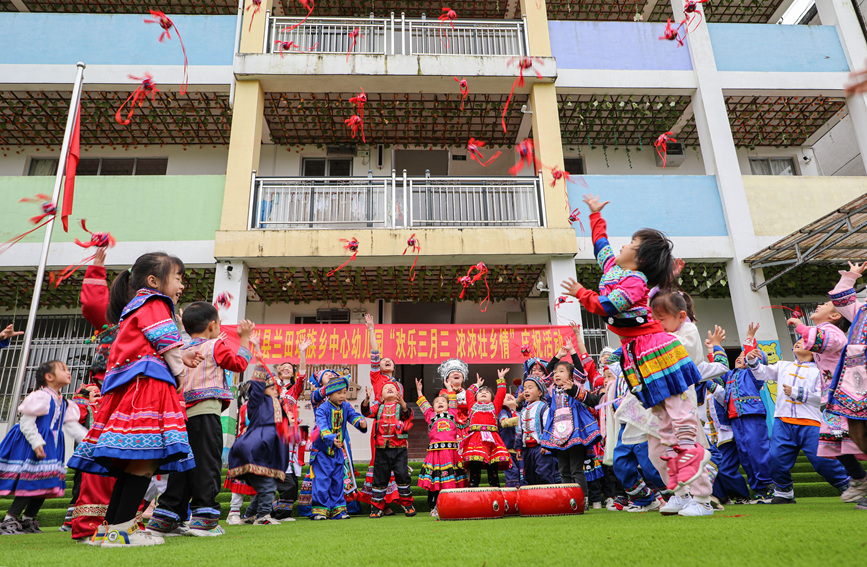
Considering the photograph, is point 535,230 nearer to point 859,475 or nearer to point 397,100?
point 397,100

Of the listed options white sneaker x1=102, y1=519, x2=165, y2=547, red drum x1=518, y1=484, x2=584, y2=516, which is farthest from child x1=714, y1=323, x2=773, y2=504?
white sneaker x1=102, y1=519, x2=165, y2=547

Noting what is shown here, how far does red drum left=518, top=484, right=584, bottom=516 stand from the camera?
418cm

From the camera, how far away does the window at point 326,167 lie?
11.3 meters

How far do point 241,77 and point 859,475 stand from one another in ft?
31.6

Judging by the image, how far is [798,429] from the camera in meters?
4.95

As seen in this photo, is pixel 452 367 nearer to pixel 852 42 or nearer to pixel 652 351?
pixel 652 351

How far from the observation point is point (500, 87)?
955cm

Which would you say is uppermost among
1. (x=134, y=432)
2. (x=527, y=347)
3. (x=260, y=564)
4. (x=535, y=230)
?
(x=535, y=230)

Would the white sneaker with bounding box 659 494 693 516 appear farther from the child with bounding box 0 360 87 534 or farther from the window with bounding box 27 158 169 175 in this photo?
the window with bounding box 27 158 169 175

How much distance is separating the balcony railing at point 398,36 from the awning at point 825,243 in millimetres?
5382

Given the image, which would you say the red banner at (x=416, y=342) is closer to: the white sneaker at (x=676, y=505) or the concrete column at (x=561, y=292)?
the concrete column at (x=561, y=292)

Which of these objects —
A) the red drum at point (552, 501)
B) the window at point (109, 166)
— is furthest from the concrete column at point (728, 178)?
the window at point (109, 166)

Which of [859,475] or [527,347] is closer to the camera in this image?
[859,475]

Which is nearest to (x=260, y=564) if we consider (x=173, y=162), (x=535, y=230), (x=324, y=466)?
(x=324, y=466)
